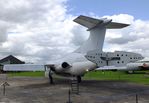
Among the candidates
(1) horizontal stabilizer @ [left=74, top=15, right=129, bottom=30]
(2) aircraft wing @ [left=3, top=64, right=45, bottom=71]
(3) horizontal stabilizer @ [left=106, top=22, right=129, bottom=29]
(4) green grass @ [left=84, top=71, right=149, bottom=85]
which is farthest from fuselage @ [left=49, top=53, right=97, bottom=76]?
(4) green grass @ [left=84, top=71, right=149, bottom=85]

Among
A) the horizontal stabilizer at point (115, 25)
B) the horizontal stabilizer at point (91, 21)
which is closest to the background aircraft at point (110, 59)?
the horizontal stabilizer at point (91, 21)

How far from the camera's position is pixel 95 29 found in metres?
28.8

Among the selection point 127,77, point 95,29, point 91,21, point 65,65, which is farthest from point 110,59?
point 127,77

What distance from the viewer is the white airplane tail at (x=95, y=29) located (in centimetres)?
2694

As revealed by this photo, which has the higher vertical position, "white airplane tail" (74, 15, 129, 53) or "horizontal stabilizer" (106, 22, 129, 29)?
"horizontal stabilizer" (106, 22, 129, 29)

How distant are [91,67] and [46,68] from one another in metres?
8.17

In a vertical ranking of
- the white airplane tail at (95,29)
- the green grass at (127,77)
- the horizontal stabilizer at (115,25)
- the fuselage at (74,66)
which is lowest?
the green grass at (127,77)

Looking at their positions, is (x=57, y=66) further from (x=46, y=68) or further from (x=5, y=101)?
(x=5, y=101)

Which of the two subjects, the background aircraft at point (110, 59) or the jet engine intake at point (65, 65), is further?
the jet engine intake at point (65, 65)

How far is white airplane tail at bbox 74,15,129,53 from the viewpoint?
2694 cm

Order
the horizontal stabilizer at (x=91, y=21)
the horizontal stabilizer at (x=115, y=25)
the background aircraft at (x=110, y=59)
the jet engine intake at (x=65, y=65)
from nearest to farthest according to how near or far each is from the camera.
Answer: the background aircraft at (x=110, y=59) → the horizontal stabilizer at (x=91, y=21) → the jet engine intake at (x=65, y=65) → the horizontal stabilizer at (x=115, y=25)

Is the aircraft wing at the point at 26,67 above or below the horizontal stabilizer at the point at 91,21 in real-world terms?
below

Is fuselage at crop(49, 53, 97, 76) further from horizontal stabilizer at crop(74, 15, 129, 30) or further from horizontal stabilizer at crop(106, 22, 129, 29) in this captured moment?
horizontal stabilizer at crop(106, 22, 129, 29)

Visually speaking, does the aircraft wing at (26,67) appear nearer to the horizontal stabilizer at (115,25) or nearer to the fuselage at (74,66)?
the fuselage at (74,66)
